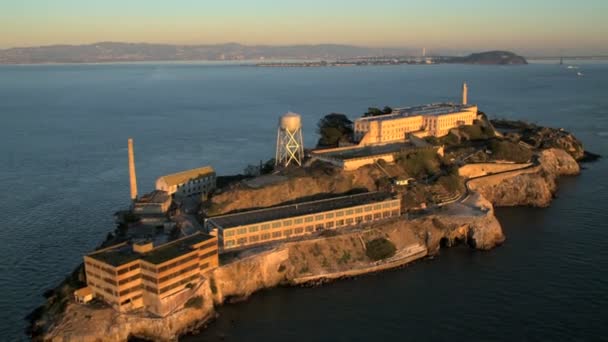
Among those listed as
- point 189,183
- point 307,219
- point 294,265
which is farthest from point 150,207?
point 294,265

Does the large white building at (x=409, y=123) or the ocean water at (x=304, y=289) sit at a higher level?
the large white building at (x=409, y=123)

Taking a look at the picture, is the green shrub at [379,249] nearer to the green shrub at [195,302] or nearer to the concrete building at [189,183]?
the green shrub at [195,302]

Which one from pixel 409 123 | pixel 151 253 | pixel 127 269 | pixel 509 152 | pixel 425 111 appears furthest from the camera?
pixel 425 111

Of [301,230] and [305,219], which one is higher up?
[305,219]

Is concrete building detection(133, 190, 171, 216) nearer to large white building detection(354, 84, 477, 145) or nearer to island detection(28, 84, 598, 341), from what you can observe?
island detection(28, 84, 598, 341)

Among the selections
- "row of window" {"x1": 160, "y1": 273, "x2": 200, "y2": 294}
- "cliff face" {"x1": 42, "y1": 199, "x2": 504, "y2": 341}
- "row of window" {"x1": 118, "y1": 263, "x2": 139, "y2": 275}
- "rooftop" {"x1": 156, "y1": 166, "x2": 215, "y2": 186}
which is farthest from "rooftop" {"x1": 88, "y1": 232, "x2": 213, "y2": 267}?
"rooftop" {"x1": 156, "y1": 166, "x2": 215, "y2": 186}

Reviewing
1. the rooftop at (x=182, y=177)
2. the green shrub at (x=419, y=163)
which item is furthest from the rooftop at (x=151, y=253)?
the green shrub at (x=419, y=163)

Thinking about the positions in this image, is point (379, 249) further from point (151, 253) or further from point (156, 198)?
point (156, 198)
